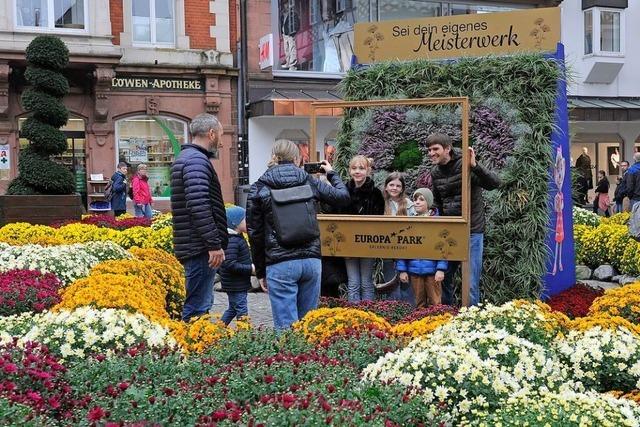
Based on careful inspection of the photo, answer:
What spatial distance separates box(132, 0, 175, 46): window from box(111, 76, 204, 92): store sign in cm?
102

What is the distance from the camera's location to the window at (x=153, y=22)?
23.0m

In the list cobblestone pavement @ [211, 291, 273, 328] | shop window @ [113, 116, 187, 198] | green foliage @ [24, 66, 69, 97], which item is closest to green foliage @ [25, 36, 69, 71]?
green foliage @ [24, 66, 69, 97]

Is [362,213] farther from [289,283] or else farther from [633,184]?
[633,184]

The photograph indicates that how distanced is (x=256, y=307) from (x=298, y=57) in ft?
52.3

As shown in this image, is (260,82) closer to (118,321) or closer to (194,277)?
(194,277)

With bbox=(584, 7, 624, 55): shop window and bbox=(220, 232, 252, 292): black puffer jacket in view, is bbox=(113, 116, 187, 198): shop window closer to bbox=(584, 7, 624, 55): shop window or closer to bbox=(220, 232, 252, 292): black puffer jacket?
bbox=(584, 7, 624, 55): shop window

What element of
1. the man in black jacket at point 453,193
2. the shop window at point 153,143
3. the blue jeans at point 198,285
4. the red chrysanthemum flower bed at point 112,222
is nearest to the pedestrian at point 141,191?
the shop window at point 153,143

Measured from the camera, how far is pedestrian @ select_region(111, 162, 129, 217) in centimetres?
1944

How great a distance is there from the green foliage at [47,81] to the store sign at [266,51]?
29.7 ft

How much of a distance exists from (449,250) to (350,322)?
2193 millimetres

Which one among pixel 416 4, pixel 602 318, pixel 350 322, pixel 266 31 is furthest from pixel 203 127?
pixel 416 4

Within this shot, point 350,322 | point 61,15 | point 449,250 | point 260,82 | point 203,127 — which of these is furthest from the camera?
point 260,82

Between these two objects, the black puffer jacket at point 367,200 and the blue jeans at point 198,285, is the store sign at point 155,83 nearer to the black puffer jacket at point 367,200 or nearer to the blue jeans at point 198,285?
the black puffer jacket at point 367,200

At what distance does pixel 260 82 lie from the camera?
2425cm
